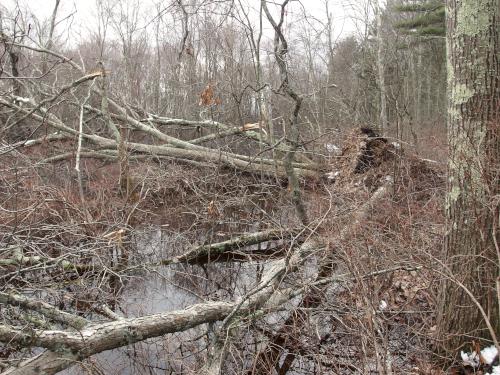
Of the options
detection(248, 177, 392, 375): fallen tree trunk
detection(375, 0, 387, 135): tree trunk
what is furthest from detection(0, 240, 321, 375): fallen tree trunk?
detection(375, 0, 387, 135): tree trunk

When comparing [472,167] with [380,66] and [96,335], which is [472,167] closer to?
[96,335]

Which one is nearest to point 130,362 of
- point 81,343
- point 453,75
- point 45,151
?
point 81,343

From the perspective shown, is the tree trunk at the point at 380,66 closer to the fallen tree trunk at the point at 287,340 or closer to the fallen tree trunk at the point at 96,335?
the fallen tree trunk at the point at 287,340

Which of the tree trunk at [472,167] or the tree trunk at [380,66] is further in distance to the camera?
the tree trunk at [380,66]

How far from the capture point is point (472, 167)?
9.24 feet

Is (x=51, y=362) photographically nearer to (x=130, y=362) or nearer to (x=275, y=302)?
(x=130, y=362)

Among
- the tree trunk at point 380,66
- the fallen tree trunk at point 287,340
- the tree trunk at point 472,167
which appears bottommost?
the fallen tree trunk at point 287,340

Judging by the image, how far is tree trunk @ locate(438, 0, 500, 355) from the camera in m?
2.74

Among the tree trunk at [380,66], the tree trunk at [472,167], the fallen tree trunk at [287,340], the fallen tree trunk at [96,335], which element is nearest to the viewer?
the fallen tree trunk at [96,335]

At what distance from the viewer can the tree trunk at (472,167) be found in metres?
2.74

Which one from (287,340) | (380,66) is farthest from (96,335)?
(380,66)

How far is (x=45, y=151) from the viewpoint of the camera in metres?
8.37

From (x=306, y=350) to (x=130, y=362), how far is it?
1388 millimetres

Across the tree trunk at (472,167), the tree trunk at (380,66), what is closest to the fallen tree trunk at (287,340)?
the tree trunk at (472,167)
